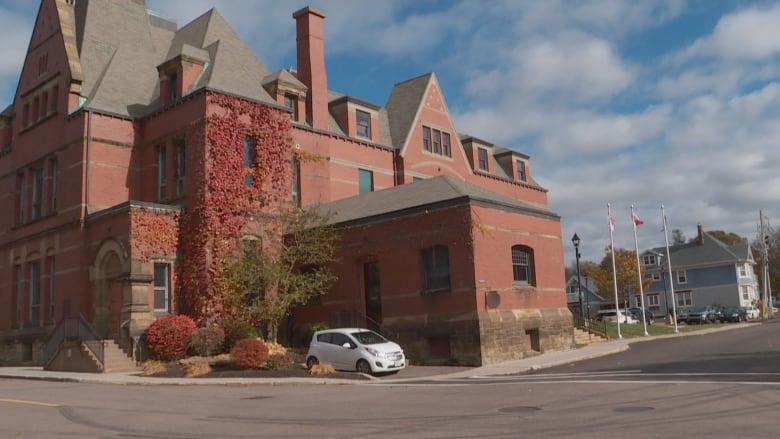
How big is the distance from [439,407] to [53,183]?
26.3m

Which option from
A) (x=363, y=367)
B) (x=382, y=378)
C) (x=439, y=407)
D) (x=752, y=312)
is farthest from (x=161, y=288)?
(x=752, y=312)

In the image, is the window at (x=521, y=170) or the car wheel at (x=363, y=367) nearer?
the car wheel at (x=363, y=367)

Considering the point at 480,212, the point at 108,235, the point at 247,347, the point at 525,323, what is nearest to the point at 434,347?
the point at 525,323

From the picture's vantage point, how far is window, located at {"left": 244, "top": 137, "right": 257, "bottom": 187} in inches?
1160

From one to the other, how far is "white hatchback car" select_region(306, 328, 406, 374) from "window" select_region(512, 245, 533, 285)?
735cm

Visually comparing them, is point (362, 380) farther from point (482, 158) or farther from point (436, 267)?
point (482, 158)

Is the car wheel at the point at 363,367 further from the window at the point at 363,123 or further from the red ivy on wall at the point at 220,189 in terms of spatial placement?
the window at the point at 363,123

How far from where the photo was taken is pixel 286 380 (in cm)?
1992

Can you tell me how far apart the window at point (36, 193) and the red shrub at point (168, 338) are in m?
12.8

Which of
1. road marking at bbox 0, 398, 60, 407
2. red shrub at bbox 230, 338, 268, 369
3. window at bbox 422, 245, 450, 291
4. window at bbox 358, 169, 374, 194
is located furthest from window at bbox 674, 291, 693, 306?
road marking at bbox 0, 398, 60, 407

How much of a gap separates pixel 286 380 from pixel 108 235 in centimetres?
1228

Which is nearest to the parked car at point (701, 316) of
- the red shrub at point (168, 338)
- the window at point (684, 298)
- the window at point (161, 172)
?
the window at point (684, 298)

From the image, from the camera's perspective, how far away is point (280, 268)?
27078mm

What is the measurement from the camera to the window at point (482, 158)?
47.6 meters
